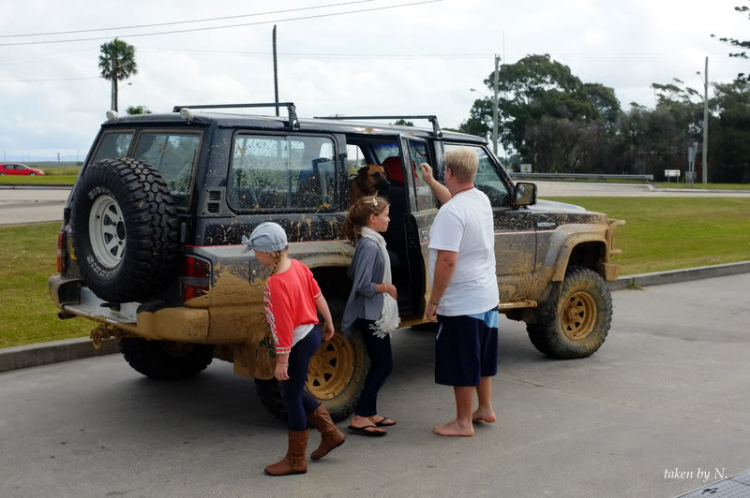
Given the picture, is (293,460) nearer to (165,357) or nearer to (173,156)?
(173,156)

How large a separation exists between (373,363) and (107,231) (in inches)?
72.2

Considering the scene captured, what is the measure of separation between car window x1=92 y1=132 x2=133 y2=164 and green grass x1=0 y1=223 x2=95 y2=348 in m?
2.39

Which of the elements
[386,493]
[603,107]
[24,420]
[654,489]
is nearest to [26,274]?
[24,420]

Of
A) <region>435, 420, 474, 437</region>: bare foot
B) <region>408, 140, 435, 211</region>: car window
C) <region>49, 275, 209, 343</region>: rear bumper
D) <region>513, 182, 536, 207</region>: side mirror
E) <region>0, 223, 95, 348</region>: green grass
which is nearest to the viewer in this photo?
<region>49, 275, 209, 343</region>: rear bumper

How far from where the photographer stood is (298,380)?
4785 mm

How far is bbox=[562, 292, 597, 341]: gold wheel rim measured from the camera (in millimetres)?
7746

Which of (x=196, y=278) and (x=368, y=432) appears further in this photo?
(x=368, y=432)

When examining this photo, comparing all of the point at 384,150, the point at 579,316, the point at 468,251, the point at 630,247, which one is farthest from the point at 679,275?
the point at 468,251

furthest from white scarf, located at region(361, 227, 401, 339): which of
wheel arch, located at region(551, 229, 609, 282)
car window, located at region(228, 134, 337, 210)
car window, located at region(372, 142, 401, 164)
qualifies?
wheel arch, located at region(551, 229, 609, 282)

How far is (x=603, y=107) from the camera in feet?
255

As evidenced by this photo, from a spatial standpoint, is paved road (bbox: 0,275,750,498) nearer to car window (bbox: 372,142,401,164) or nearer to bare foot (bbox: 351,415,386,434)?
bare foot (bbox: 351,415,386,434)

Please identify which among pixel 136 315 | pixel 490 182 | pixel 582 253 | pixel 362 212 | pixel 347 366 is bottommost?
pixel 347 366

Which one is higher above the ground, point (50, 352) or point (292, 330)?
point (292, 330)

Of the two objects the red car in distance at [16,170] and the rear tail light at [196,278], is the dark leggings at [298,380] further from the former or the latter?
the red car in distance at [16,170]
